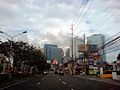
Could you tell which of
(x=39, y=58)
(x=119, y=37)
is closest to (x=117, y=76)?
(x=119, y=37)

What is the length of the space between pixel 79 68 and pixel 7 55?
259ft

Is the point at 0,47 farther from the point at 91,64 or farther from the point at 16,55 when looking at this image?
the point at 91,64

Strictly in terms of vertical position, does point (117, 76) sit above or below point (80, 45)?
below

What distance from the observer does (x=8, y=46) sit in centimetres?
5975

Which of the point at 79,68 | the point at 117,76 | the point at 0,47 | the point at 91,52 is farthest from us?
the point at 79,68

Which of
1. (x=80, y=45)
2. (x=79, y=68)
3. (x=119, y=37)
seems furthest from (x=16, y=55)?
(x=79, y=68)

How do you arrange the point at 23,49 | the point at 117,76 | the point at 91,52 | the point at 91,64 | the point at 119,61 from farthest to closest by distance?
the point at 91,52 → the point at 119,61 → the point at 91,64 → the point at 23,49 → the point at 117,76

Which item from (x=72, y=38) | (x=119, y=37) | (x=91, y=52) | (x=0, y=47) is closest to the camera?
(x=119, y=37)

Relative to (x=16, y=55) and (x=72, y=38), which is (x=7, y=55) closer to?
(x=16, y=55)

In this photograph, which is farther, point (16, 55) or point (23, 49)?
point (23, 49)

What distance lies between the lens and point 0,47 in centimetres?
5925

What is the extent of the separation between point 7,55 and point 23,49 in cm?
711

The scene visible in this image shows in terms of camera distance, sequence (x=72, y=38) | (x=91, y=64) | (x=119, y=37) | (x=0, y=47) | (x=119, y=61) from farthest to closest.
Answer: (x=72, y=38)
(x=119, y=61)
(x=91, y=64)
(x=0, y=47)
(x=119, y=37)

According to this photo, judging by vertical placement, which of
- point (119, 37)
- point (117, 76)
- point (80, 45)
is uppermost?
point (80, 45)
